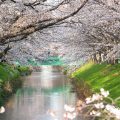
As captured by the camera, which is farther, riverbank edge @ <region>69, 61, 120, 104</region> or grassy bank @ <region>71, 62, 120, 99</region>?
riverbank edge @ <region>69, 61, 120, 104</region>

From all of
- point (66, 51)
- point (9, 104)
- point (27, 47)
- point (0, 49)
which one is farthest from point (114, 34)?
point (66, 51)

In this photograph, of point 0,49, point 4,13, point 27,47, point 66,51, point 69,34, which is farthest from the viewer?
point 66,51

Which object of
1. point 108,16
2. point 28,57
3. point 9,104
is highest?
point 108,16

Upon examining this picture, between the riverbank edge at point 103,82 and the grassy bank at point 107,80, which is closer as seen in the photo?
the grassy bank at point 107,80

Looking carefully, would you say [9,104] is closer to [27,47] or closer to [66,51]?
[27,47]

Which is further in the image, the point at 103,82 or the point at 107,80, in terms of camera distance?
the point at 103,82

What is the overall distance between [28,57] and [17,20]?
13506mm

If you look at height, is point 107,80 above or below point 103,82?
above

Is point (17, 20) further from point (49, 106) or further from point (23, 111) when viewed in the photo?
point (49, 106)

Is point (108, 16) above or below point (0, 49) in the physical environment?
above

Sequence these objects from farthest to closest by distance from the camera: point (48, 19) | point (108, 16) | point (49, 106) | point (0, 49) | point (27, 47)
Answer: point (49, 106) → point (27, 47) → point (0, 49) → point (108, 16) → point (48, 19)

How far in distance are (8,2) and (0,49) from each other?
8.26 m

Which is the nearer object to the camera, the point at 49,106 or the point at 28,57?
the point at 28,57

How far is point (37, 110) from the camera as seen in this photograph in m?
27.5
